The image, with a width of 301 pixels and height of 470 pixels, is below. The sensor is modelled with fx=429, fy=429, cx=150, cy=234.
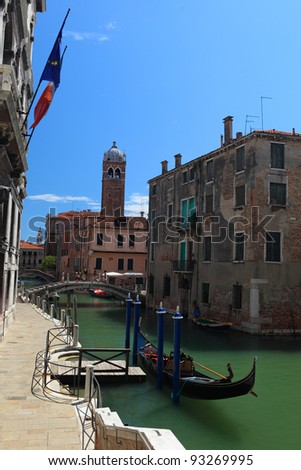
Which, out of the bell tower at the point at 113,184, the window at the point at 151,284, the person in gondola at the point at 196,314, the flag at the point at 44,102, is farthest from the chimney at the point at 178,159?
the bell tower at the point at 113,184

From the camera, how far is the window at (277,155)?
853 inches

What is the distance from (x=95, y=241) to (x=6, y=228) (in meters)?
32.1

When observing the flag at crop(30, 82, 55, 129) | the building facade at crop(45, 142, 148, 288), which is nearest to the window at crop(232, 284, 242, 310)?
the flag at crop(30, 82, 55, 129)

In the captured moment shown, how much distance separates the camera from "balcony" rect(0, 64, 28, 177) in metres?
8.41

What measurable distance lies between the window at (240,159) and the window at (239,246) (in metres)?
3.49

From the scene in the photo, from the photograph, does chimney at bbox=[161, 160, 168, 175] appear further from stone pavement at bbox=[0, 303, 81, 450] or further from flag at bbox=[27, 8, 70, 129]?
stone pavement at bbox=[0, 303, 81, 450]

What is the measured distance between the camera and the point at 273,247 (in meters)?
21.4

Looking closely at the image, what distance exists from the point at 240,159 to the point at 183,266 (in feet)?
27.1

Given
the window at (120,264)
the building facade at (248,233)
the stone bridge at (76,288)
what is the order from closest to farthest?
the building facade at (248,233) < the stone bridge at (76,288) < the window at (120,264)

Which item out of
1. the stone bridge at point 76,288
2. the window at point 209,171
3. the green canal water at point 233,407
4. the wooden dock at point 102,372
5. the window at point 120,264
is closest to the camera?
the green canal water at point 233,407

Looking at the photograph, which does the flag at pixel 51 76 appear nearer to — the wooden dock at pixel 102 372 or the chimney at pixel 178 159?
the wooden dock at pixel 102 372

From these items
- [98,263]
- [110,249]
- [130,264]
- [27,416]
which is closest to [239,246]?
[27,416]

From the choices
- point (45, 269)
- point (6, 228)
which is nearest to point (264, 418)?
point (6, 228)

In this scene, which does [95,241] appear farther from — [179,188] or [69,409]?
[69,409]
